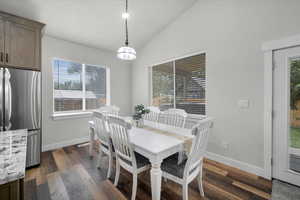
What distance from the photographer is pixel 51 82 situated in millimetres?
3041

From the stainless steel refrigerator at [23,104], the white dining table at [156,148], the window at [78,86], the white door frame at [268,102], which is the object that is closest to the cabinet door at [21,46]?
the stainless steel refrigerator at [23,104]

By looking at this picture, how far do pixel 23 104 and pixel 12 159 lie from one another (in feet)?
5.70

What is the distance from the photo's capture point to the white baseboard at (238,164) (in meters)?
2.11

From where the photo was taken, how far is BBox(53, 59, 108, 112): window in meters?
3.27

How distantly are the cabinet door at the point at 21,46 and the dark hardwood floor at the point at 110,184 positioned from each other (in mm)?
1797

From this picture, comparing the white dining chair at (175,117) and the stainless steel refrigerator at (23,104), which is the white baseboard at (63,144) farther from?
the white dining chair at (175,117)

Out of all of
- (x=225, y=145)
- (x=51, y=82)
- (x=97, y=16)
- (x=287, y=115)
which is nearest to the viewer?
(x=287, y=115)

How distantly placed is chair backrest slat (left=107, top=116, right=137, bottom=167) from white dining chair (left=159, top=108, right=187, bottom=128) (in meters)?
1.14

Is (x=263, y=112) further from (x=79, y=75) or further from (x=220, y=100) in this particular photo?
(x=79, y=75)

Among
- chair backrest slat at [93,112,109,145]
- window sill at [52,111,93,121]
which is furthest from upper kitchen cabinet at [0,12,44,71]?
chair backrest slat at [93,112,109,145]

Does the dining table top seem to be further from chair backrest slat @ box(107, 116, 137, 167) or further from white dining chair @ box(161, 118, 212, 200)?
white dining chair @ box(161, 118, 212, 200)

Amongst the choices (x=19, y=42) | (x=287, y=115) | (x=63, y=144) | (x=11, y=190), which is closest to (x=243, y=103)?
(x=287, y=115)

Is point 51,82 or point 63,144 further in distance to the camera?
point 63,144

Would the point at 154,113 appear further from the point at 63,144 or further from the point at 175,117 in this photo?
the point at 63,144
